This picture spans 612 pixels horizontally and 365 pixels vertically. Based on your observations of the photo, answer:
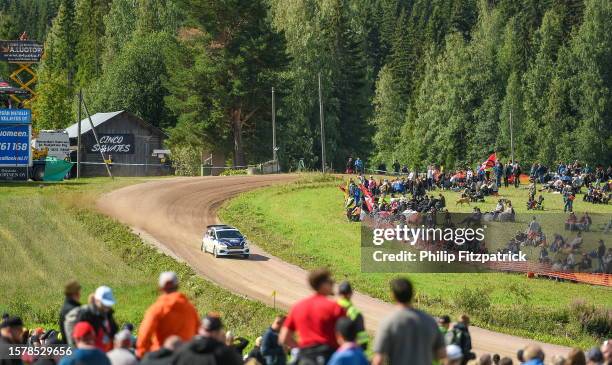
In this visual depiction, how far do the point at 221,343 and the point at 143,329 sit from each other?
1587 millimetres

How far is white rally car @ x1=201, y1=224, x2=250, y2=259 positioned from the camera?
44.9 meters

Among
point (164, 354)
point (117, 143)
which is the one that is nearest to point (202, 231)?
point (117, 143)

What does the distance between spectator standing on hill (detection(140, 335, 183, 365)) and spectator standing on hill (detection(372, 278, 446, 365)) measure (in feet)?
7.46

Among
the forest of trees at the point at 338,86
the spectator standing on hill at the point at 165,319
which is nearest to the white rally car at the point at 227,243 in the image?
the spectator standing on hill at the point at 165,319

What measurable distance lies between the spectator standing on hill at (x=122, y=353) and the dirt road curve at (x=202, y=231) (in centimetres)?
2160

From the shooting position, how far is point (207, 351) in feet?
34.3

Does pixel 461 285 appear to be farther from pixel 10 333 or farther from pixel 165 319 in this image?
pixel 165 319

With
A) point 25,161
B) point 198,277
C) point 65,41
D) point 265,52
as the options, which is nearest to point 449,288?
point 198,277

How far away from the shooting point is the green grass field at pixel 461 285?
119 ft

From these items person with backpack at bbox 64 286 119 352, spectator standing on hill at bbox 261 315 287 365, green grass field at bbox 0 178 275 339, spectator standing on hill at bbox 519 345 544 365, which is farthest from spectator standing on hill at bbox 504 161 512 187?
person with backpack at bbox 64 286 119 352

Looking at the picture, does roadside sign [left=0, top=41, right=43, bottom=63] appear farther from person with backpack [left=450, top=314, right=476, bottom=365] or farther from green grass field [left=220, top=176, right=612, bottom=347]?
person with backpack [left=450, top=314, right=476, bottom=365]

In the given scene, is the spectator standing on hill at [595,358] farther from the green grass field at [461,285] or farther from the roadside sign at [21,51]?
the roadside sign at [21,51]

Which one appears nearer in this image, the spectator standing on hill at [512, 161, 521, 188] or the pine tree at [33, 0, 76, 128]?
the spectator standing on hill at [512, 161, 521, 188]

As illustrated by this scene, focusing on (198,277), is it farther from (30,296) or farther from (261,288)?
(30,296)
